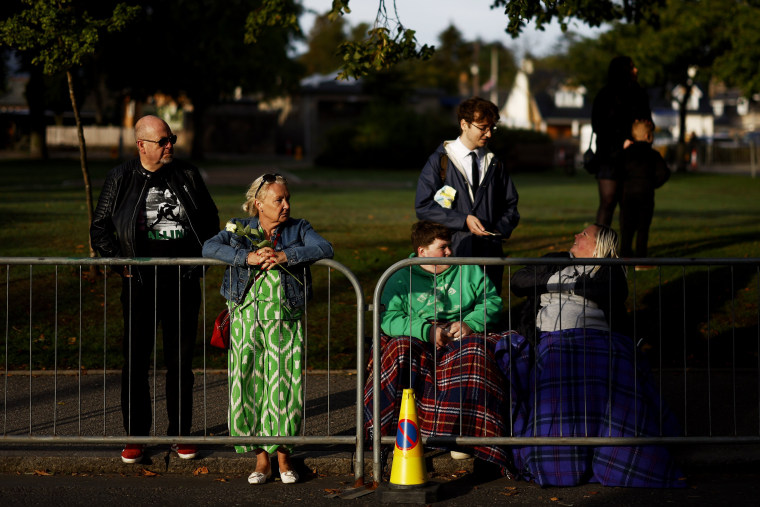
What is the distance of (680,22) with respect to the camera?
4084cm

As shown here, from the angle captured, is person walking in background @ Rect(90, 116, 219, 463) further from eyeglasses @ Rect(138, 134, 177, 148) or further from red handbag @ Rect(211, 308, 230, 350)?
red handbag @ Rect(211, 308, 230, 350)

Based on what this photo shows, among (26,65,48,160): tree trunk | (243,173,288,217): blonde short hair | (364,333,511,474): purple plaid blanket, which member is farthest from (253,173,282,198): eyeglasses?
(26,65,48,160): tree trunk

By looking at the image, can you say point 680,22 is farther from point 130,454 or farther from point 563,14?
point 130,454

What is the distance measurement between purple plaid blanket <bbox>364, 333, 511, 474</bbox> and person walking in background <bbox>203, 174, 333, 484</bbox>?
0.50 meters

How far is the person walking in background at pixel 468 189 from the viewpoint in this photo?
657 centimetres

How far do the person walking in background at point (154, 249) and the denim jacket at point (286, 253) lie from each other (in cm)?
29

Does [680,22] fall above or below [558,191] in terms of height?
above

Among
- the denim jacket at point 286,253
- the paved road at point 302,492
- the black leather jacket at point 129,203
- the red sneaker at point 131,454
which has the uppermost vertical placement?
the black leather jacket at point 129,203

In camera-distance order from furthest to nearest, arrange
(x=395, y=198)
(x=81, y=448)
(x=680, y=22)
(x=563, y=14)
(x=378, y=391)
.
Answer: (x=680, y=22)
(x=395, y=198)
(x=563, y=14)
(x=81, y=448)
(x=378, y=391)

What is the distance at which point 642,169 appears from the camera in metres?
10.6

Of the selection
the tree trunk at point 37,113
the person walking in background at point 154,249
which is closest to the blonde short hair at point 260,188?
the person walking in background at point 154,249

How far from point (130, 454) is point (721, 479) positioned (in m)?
3.30

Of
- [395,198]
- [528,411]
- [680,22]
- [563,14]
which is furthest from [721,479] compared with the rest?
[680,22]

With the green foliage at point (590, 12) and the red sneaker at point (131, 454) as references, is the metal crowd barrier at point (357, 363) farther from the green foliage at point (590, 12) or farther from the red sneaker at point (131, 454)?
the green foliage at point (590, 12)
